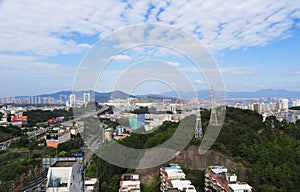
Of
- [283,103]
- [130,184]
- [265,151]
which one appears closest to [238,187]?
[130,184]

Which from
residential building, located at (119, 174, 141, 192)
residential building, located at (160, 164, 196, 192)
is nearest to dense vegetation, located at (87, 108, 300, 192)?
residential building, located at (119, 174, 141, 192)

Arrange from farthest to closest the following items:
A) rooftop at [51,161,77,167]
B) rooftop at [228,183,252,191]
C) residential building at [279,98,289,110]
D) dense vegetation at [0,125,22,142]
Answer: residential building at [279,98,289,110], dense vegetation at [0,125,22,142], rooftop at [228,183,252,191], rooftop at [51,161,77,167]

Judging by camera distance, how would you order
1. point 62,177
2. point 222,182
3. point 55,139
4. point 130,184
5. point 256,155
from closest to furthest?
point 62,177 < point 222,182 < point 130,184 < point 256,155 < point 55,139

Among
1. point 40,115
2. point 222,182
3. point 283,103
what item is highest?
point 283,103

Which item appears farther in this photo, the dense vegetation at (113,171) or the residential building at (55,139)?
the residential building at (55,139)

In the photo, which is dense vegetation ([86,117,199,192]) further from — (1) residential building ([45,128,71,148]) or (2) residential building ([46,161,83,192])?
(1) residential building ([45,128,71,148])

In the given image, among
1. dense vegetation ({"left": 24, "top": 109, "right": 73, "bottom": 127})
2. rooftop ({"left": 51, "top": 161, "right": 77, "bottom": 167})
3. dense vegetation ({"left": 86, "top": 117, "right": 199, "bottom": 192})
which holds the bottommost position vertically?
dense vegetation ({"left": 86, "top": 117, "right": 199, "bottom": 192})

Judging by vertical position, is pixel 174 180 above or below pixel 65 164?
below

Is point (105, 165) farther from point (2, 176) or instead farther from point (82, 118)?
point (82, 118)

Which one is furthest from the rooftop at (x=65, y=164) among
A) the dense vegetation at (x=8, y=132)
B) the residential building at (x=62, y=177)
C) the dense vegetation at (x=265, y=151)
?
the dense vegetation at (x=8, y=132)

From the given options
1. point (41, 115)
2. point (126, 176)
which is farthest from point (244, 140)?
point (41, 115)

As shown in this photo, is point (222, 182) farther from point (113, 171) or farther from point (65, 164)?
point (65, 164)

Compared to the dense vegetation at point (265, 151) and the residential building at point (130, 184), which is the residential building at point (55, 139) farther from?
the dense vegetation at point (265, 151)
